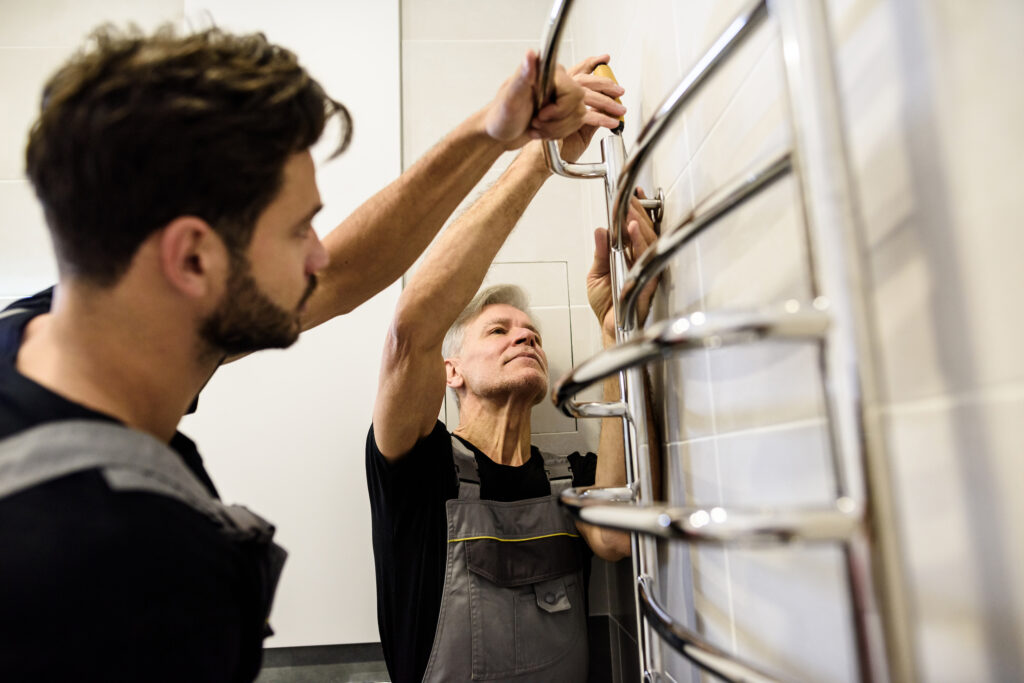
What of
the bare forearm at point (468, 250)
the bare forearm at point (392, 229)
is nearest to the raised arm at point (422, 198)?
the bare forearm at point (392, 229)

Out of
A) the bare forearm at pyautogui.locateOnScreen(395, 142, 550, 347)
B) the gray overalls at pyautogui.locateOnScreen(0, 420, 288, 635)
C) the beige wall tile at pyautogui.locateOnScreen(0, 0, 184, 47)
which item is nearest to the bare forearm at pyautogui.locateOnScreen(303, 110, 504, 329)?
the bare forearm at pyautogui.locateOnScreen(395, 142, 550, 347)

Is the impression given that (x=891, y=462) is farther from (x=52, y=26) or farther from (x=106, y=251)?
(x=52, y=26)

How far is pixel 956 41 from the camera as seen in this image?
0.40 meters

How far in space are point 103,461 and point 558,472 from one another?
1.08m

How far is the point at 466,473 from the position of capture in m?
1.37

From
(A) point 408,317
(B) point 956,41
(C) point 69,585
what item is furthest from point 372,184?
(B) point 956,41

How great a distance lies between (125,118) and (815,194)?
600 mm

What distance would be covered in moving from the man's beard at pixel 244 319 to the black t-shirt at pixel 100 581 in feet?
0.51

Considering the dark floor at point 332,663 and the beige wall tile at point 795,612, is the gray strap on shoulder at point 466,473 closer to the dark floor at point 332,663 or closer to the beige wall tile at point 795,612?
the dark floor at point 332,663

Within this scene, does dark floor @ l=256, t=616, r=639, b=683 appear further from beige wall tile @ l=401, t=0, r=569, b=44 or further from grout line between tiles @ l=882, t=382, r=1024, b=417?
beige wall tile @ l=401, t=0, r=569, b=44

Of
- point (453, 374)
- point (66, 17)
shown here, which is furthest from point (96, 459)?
point (66, 17)

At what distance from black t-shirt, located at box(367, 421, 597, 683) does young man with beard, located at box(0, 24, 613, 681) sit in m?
0.56

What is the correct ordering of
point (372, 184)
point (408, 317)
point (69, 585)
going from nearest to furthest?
point (69, 585) < point (408, 317) < point (372, 184)

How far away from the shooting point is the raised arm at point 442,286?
115 centimetres
